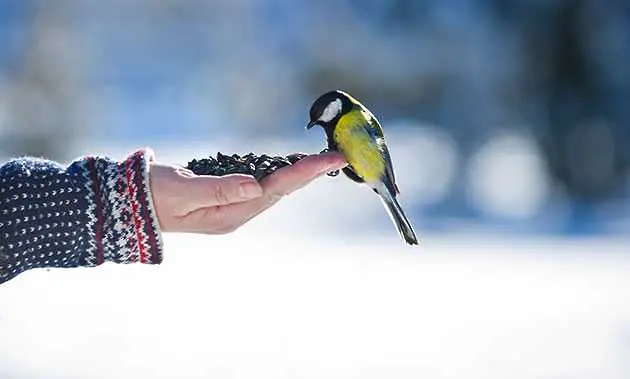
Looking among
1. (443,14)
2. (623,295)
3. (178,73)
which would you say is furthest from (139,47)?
(623,295)

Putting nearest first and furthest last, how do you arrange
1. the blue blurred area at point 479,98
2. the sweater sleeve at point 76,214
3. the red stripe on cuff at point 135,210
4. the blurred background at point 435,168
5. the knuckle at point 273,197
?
1. the sweater sleeve at point 76,214
2. the red stripe on cuff at point 135,210
3. the knuckle at point 273,197
4. the blurred background at point 435,168
5. the blue blurred area at point 479,98

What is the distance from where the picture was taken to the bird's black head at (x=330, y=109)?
248cm

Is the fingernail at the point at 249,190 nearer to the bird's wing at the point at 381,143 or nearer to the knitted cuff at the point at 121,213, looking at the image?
the knitted cuff at the point at 121,213

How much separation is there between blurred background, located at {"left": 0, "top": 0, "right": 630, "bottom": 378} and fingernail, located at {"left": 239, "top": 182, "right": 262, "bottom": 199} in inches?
117

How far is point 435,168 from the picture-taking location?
1579 centimetres

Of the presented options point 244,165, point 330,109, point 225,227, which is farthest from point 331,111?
point 225,227

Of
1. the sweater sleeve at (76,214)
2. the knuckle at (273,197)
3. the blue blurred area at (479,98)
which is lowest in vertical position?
the sweater sleeve at (76,214)

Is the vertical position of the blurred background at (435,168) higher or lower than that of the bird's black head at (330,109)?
higher

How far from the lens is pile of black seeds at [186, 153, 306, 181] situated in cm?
233

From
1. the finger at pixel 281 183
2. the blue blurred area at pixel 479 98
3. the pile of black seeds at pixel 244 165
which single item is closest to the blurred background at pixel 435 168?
the blue blurred area at pixel 479 98

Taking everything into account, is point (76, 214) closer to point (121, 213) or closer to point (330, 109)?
point (121, 213)

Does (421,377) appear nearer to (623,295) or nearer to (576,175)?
(623,295)

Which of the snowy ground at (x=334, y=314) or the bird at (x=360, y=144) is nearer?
the bird at (x=360, y=144)

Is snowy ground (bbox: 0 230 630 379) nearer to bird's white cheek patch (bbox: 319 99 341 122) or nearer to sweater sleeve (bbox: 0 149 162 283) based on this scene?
bird's white cheek patch (bbox: 319 99 341 122)
